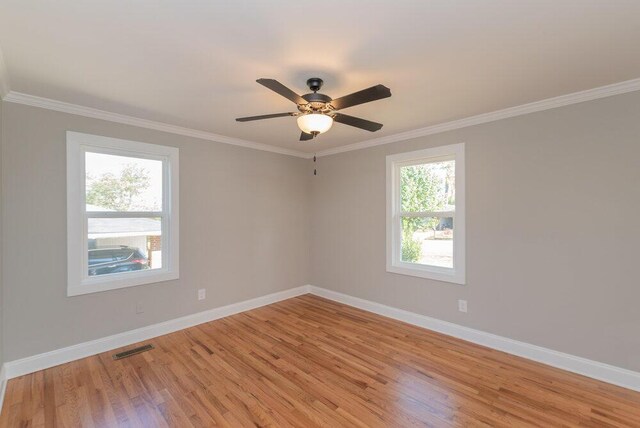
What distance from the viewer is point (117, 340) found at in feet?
Answer: 10.3

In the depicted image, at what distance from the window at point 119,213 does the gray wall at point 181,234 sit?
0.29 ft

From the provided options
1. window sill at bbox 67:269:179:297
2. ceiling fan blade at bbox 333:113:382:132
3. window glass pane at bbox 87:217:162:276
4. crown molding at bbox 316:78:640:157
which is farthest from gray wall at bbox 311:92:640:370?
window glass pane at bbox 87:217:162:276

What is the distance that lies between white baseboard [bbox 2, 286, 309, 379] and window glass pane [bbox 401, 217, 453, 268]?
2.26m

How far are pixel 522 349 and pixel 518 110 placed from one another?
2376 millimetres

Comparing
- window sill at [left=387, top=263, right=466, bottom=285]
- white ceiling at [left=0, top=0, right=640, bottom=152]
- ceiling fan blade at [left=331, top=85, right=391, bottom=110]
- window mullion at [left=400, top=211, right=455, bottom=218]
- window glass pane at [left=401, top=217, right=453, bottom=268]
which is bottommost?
window sill at [left=387, top=263, right=466, bottom=285]

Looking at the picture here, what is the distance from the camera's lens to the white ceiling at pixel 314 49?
1560mm

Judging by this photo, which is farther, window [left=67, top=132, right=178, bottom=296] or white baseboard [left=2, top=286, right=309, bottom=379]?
window [left=67, top=132, right=178, bottom=296]

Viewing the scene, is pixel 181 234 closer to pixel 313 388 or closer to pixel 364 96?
pixel 313 388

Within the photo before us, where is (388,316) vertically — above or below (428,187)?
below

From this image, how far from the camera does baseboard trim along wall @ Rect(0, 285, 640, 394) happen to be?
2.52 meters

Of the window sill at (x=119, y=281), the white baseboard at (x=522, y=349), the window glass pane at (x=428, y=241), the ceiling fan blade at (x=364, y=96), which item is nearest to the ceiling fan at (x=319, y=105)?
the ceiling fan blade at (x=364, y=96)

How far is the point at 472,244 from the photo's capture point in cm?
332

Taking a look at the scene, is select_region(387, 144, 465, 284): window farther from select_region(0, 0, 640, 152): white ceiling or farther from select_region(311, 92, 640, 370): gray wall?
select_region(0, 0, 640, 152): white ceiling

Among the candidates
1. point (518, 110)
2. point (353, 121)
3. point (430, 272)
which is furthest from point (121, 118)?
point (518, 110)
